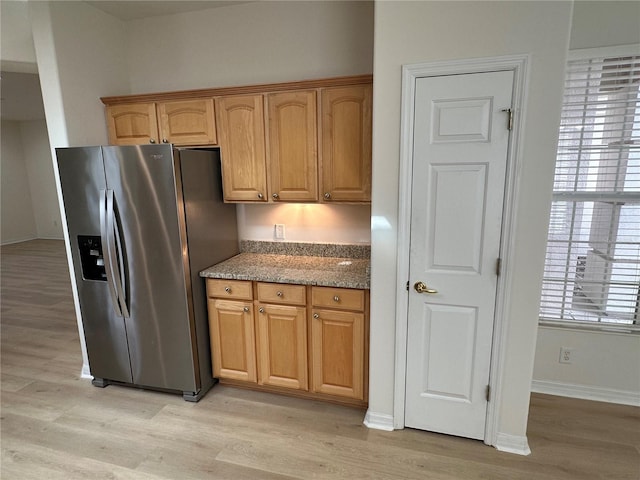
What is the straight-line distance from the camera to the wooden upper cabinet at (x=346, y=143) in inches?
89.0

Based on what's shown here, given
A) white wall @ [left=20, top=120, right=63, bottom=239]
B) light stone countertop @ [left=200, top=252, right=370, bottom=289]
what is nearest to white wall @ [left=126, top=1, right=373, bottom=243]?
light stone countertop @ [left=200, top=252, right=370, bottom=289]

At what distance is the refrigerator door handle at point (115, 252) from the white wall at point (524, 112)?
5.80 feet

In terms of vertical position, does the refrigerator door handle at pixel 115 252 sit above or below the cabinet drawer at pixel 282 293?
above

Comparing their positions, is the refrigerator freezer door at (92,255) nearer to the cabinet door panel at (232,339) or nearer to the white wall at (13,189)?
the cabinet door panel at (232,339)

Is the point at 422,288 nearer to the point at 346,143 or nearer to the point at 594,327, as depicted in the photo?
the point at 346,143

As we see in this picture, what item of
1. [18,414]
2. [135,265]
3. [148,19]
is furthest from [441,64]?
[18,414]

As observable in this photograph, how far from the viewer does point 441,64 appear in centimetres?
178

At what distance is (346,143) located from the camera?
2.33 meters

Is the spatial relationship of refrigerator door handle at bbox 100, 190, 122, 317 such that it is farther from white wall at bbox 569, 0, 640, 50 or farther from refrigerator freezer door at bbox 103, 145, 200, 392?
white wall at bbox 569, 0, 640, 50

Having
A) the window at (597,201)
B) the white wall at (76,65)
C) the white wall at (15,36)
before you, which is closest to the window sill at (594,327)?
the window at (597,201)

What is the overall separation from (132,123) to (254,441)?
2.51 meters

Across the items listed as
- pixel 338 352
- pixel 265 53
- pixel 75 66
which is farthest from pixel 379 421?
pixel 75 66

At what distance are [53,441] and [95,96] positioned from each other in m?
2.49

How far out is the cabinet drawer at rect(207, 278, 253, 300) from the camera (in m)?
2.43
